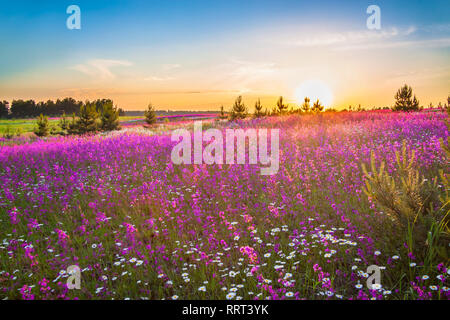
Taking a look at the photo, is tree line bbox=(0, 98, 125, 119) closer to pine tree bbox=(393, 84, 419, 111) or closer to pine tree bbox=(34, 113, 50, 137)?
pine tree bbox=(34, 113, 50, 137)

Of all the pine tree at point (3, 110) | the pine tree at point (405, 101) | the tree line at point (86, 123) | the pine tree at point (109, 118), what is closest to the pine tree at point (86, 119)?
the tree line at point (86, 123)

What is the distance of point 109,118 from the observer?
33.0m

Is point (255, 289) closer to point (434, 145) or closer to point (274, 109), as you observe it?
point (434, 145)

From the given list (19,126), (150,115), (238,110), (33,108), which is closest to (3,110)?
(33,108)

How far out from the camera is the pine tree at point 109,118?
3281 centimetres

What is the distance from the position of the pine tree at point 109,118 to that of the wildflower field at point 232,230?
23.8m

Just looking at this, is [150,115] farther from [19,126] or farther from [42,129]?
[19,126]

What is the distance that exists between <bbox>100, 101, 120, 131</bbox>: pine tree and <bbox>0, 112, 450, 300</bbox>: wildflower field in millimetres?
23766

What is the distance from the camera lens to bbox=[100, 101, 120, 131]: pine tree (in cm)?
3281

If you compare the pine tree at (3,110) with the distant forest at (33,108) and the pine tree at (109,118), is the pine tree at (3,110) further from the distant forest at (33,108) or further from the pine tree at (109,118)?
the pine tree at (109,118)

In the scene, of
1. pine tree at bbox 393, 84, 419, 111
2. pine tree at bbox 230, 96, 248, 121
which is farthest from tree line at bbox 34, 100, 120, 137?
pine tree at bbox 393, 84, 419, 111

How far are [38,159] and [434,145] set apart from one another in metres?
14.3

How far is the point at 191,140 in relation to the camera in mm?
14141
